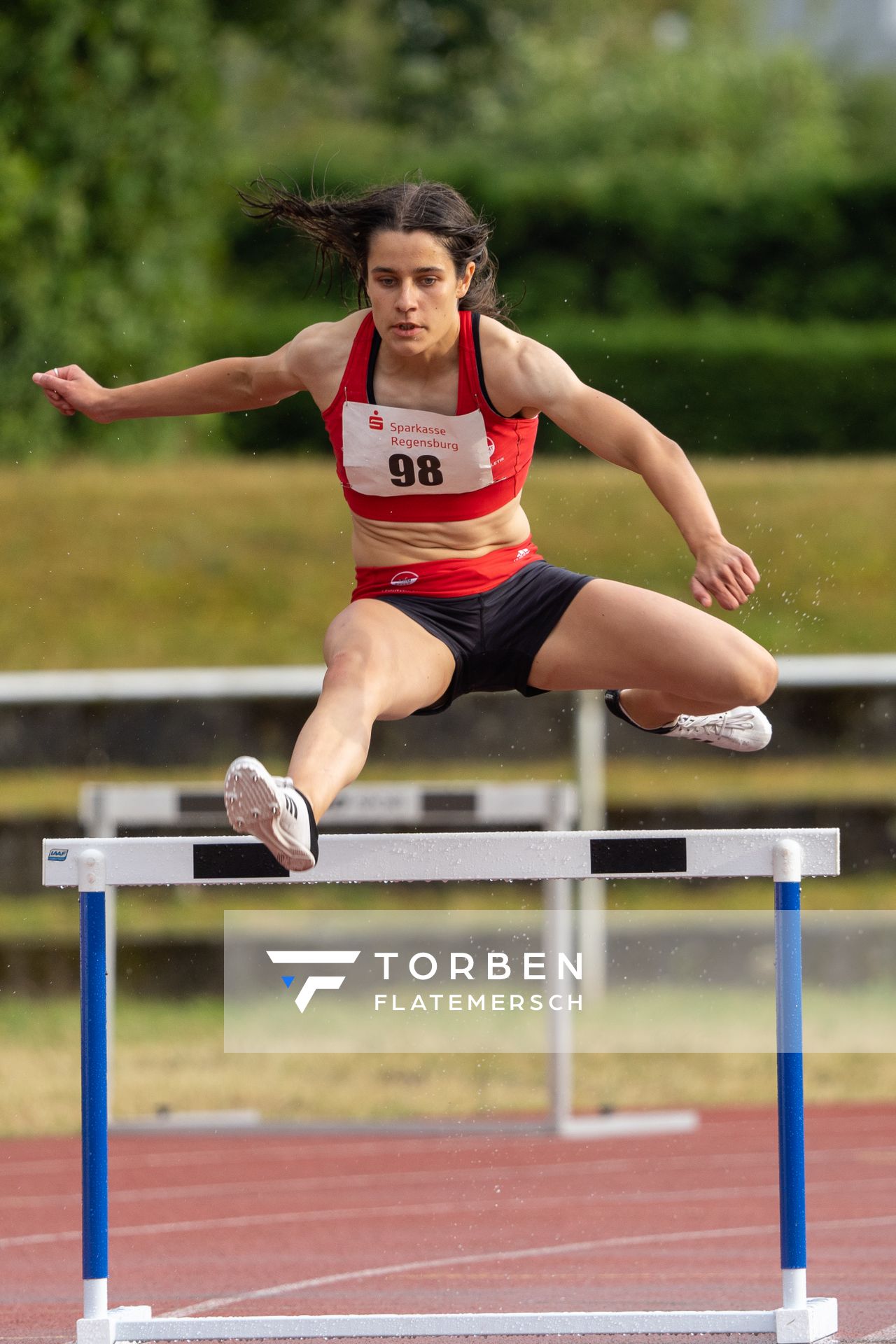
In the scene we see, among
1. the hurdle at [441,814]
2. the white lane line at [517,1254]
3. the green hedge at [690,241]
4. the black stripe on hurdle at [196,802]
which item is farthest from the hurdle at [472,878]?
the green hedge at [690,241]

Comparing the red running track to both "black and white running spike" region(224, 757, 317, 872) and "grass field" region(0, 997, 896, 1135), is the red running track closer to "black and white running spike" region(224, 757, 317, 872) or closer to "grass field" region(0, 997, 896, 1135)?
"grass field" region(0, 997, 896, 1135)

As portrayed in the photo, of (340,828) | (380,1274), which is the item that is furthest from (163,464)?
(380,1274)

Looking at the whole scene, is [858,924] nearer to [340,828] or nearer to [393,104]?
[340,828]

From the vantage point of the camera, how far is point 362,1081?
8602 mm

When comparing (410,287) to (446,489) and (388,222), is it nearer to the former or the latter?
(388,222)

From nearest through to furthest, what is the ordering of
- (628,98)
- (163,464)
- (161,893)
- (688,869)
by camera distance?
(688,869) < (161,893) < (163,464) < (628,98)

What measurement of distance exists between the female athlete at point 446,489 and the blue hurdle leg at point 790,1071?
47 cm

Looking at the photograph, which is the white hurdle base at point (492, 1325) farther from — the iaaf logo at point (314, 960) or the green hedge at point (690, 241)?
the green hedge at point (690, 241)

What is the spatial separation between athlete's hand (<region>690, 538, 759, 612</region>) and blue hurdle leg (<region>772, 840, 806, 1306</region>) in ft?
1.63

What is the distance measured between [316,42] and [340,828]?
49.9ft

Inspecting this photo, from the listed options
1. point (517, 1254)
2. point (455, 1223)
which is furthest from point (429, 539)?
point (455, 1223)

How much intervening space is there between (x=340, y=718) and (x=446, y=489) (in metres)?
0.59

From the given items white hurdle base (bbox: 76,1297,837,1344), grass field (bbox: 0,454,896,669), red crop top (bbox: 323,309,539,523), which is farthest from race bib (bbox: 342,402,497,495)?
grass field (bbox: 0,454,896,669)

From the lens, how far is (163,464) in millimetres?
13898
